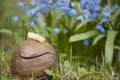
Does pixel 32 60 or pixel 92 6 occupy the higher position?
pixel 92 6

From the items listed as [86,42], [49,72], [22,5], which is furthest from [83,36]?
[49,72]

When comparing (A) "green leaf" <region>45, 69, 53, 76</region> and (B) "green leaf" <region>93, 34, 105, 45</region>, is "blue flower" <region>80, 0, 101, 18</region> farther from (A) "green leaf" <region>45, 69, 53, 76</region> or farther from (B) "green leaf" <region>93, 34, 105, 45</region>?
(A) "green leaf" <region>45, 69, 53, 76</region>

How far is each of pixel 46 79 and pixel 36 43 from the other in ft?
0.89

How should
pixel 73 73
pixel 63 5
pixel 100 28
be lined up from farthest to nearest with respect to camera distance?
1. pixel 63 5
2. pixel 100 28
3. pixel 73 73

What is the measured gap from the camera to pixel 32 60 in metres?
2.37

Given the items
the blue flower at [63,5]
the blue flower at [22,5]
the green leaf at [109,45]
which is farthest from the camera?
the blue flower at [22,5]

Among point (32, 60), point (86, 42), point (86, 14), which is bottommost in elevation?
point (86, 42)

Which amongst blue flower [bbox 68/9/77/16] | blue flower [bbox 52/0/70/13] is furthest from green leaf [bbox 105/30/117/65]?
blue flower [bbox 52/0/70/13]

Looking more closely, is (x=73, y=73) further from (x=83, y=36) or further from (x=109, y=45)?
(x=83, y=36)

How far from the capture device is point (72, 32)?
3.61 metres

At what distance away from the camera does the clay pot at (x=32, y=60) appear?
2.37 metres

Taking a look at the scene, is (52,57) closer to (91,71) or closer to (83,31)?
(91,71)

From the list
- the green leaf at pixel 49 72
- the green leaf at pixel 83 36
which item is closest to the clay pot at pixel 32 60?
the green leaf at pixel 49 72

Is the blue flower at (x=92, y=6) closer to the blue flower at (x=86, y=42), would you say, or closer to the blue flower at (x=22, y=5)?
the blue flower at (x=86, y=42)
